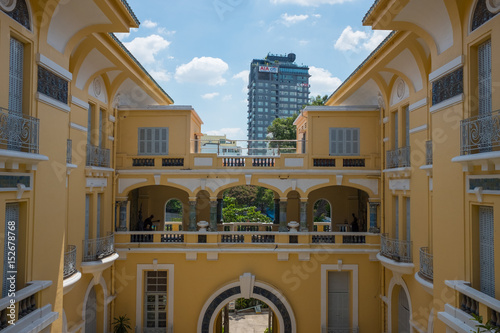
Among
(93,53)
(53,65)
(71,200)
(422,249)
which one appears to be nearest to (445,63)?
(422,249)

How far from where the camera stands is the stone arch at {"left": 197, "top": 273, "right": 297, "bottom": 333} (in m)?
15.4

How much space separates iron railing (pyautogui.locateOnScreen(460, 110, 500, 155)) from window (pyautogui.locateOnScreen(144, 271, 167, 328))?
43.4 ft

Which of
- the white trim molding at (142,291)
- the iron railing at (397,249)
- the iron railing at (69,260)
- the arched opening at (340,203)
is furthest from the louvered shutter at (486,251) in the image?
the arched opening at (340,203)

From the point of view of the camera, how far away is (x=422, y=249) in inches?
439

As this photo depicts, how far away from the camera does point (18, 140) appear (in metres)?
7.43

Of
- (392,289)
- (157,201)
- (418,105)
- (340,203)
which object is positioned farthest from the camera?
(340,203)

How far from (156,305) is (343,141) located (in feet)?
36.2

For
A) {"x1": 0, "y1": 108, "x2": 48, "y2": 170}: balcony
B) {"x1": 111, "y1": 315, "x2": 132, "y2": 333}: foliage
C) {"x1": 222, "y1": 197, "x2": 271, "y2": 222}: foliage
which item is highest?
{"x1": 0, "y1": 108, "x2": 48, "y2": 170}: balcony

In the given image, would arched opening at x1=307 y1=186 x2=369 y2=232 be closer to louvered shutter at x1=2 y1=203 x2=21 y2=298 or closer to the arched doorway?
the arched doorway

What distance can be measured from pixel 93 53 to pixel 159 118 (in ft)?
16.1

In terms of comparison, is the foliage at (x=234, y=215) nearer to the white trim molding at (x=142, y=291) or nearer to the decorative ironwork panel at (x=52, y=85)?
the white trim molding at (x=142, y=291)

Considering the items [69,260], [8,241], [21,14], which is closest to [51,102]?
[21,14]

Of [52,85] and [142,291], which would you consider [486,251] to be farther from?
[142,291]

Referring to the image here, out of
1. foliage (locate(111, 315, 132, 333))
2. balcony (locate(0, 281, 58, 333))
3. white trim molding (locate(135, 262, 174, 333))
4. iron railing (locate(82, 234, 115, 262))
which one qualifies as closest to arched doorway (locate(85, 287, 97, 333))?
foliage (locate(111, 315, 132, 333))
